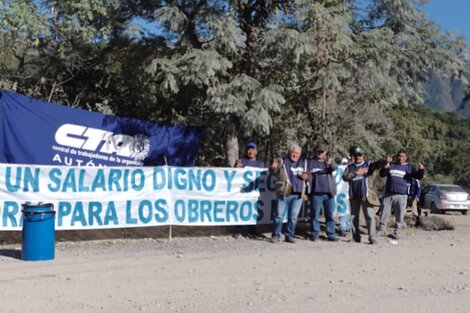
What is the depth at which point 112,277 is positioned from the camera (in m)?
8.19

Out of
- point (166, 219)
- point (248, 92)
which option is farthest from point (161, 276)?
point (248, 92)

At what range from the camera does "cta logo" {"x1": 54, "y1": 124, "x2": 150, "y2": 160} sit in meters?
12.5

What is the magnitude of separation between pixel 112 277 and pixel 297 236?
16.9 feet

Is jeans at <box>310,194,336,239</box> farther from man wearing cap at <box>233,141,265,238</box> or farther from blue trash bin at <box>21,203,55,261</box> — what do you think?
A: blue trash bin at <box>21,203,55,261</box>

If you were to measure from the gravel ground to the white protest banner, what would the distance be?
0.48 metres

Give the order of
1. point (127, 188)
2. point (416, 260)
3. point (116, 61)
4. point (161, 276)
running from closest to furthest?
point (161, 276), point (416, 260), point (127, 188), point (116, 61)

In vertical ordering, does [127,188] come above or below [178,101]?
below

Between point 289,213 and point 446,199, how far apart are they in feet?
48.7

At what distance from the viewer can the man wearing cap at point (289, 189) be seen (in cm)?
1155

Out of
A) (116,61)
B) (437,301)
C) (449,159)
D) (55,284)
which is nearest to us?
(437,301)

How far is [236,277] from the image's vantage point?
8.35 meters

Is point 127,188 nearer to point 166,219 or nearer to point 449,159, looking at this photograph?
point 166,219

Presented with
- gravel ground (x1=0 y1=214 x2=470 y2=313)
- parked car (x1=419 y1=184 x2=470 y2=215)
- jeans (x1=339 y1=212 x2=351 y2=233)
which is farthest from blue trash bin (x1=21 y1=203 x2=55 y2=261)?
parked car (x1=419 y1=184 x2=470 y2=215)

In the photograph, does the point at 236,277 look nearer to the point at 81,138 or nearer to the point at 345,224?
the point at 345,224
